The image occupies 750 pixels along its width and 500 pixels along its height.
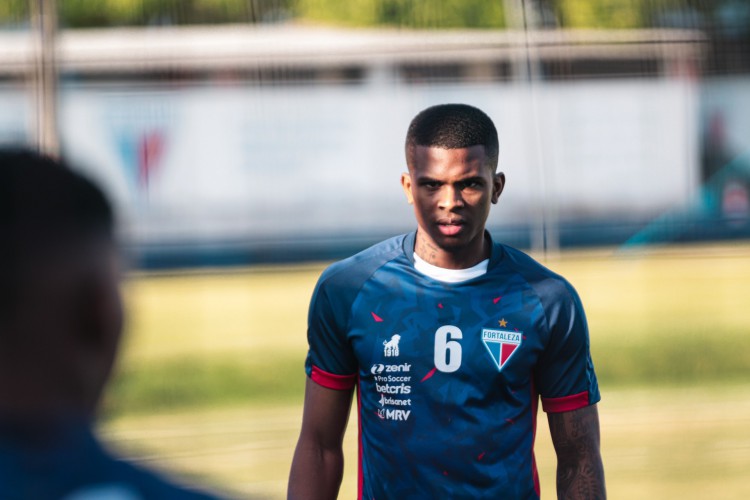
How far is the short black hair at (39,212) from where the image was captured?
116 centimetres

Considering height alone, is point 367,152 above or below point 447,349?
above

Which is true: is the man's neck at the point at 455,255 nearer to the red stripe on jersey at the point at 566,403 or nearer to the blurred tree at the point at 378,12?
the red stripe on jersey at the point at 566,403

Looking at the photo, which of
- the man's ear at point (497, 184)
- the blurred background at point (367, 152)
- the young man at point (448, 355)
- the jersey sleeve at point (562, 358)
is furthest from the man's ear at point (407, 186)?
the blurred background at point (367, 152)

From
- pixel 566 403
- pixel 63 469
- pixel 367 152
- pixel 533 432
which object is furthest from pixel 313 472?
pixel 367 152

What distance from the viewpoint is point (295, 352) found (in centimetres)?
1268

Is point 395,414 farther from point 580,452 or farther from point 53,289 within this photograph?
point 53,289

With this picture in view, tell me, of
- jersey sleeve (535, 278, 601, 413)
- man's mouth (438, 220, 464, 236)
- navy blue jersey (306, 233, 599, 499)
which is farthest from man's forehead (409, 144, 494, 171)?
jersey sleeve (535, 278, 601, 413)

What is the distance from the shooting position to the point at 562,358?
3.04 m

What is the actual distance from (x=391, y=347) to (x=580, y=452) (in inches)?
23.6

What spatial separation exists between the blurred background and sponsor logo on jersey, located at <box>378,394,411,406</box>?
8.00m

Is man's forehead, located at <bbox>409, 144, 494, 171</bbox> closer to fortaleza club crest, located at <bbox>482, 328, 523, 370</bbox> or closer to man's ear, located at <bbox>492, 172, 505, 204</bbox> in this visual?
man's ear, located at <bbox>492, 172, 505, 204</bbox>

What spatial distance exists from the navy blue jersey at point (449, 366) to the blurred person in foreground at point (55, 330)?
1.78 m

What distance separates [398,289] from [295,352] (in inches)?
382

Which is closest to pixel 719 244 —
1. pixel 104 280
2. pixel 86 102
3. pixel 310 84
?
pixel 310 84
